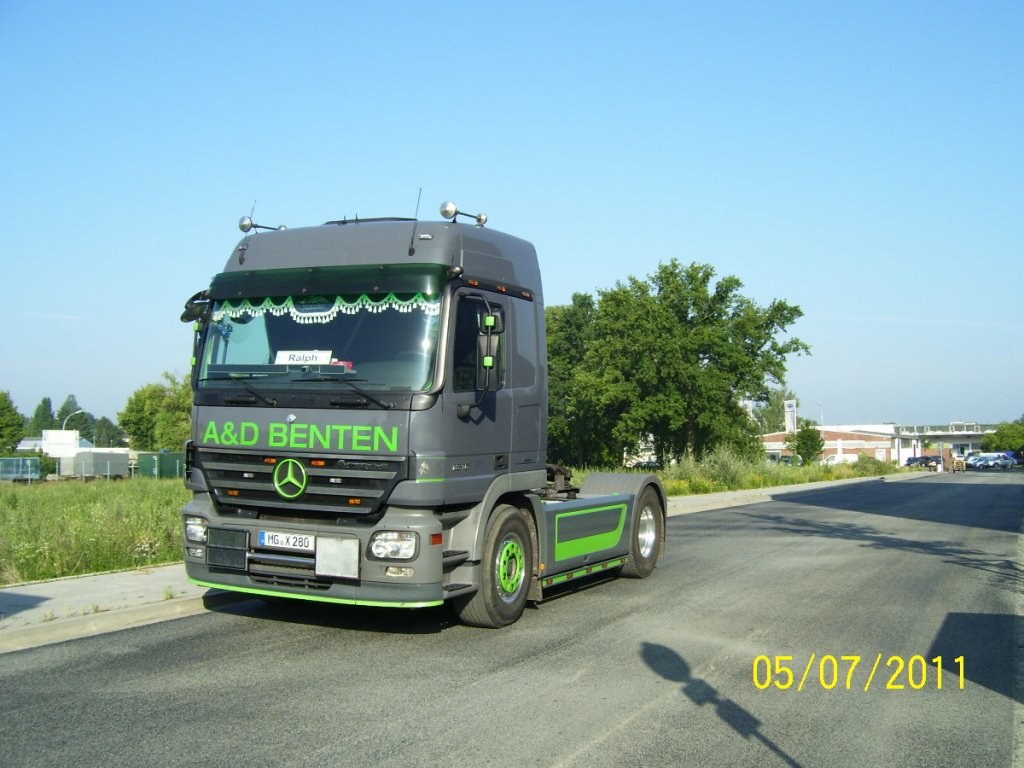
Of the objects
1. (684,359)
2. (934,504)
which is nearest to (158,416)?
(684,359)

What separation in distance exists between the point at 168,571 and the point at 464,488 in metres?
4.71

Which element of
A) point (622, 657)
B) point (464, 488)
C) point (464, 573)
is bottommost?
point (622, 657)

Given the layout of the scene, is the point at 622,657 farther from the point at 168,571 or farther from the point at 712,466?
the point at 712,466

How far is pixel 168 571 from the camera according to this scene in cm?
1072

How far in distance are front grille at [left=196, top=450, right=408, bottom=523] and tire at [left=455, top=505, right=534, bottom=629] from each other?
1.19m

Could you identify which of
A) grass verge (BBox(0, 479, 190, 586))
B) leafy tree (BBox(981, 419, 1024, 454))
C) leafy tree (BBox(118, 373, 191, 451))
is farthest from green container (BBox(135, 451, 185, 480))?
leafy tree (BBox(981, 419, 1024, 454))

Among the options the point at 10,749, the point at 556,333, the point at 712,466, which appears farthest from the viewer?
the point at 556,333

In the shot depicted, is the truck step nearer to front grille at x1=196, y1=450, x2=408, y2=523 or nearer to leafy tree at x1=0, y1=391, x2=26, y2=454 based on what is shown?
front grille at x1=196, y1=450, x2=408, y2=523

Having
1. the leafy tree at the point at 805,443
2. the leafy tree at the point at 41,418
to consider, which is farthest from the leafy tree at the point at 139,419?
the leafy tree at the point at 41,418

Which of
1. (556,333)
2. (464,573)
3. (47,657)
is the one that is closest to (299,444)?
(464,573)

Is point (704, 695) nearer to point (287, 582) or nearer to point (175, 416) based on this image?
point (287, 582)

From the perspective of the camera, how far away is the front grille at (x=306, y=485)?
7395 mm

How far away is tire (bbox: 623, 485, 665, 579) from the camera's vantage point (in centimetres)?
1122
